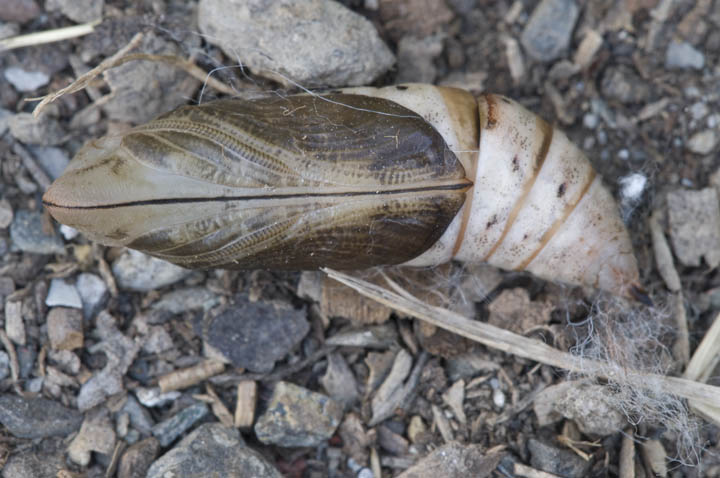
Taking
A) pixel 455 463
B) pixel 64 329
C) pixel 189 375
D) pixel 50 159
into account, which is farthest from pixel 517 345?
pixel 50 159

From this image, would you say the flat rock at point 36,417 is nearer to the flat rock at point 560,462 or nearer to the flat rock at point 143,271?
the flat rock at point 143,271

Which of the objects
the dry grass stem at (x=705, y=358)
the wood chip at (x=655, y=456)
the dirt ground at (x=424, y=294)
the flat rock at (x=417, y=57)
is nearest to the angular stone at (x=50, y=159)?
the dirt ground at (x=424, y=294)

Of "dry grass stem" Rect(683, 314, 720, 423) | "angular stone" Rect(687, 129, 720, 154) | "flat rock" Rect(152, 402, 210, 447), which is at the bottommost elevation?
"flat rock" Rect(152, 402, 210, 447)

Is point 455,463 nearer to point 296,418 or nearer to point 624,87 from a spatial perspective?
point 296,418

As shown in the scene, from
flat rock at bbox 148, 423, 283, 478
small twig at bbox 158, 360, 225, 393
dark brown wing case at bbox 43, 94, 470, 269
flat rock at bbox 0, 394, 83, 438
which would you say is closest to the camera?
dark brown wing case at bbox 43, 94, 470, 269

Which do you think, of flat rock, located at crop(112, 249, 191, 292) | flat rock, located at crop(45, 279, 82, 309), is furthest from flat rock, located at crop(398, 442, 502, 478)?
flat rock, located at crop(45, 279, 82, 309)

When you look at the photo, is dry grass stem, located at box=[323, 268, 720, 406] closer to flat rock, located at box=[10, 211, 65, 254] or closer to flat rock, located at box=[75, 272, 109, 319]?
flat rock, located at box=[75, 272, 109, 319]
